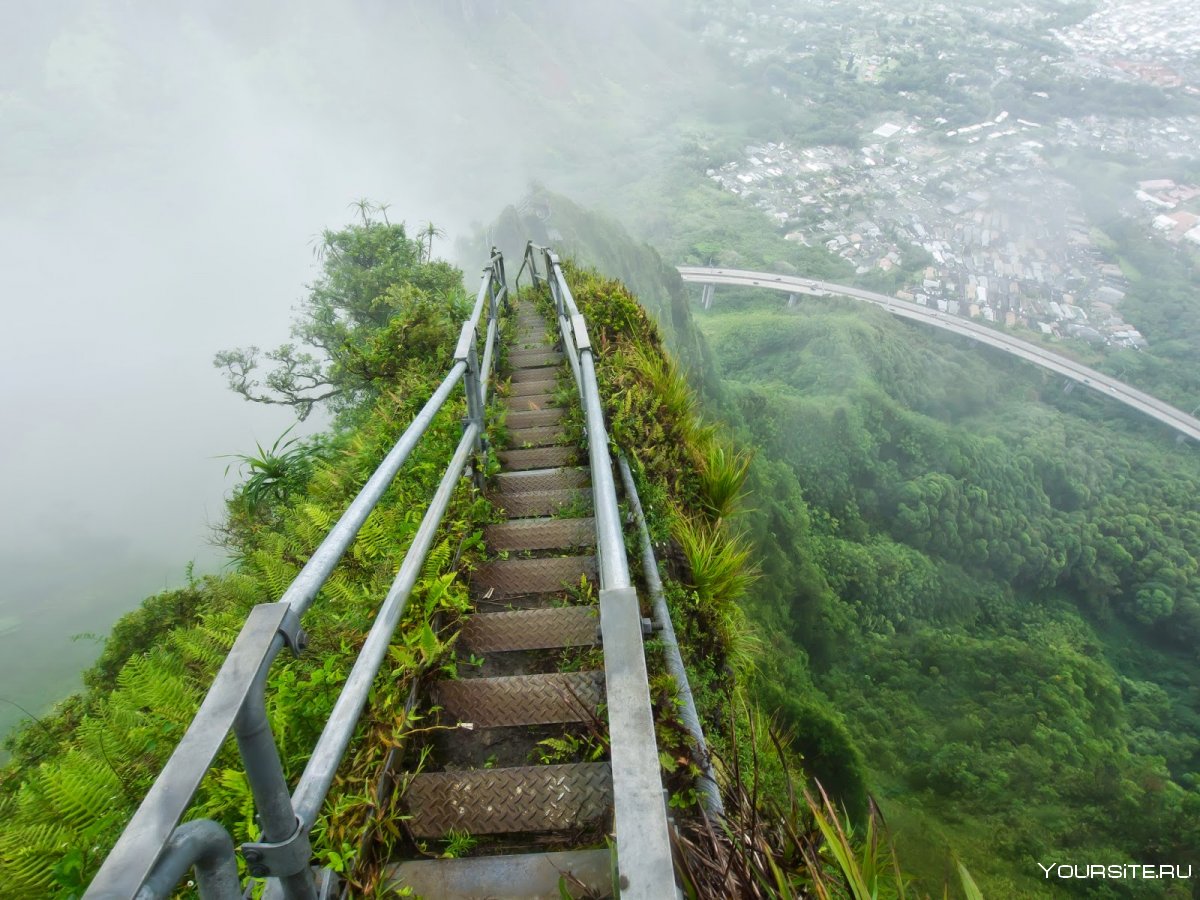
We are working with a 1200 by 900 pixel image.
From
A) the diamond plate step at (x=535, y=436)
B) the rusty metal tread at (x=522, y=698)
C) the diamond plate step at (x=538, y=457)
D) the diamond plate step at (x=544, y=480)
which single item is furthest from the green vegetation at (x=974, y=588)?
the rusty metal tread at (x=522, y=698)

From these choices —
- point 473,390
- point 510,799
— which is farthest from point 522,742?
point 473,390

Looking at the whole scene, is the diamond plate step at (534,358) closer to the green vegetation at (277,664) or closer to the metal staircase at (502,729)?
the green vegetation at (277,664)

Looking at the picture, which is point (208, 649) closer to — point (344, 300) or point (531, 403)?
point (531, 403)

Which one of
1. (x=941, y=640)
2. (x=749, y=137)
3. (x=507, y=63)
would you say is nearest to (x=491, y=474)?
(x=941, y=640)

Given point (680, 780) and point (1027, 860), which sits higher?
point (680, 780)

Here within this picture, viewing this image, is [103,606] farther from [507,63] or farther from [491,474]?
[507,63]
